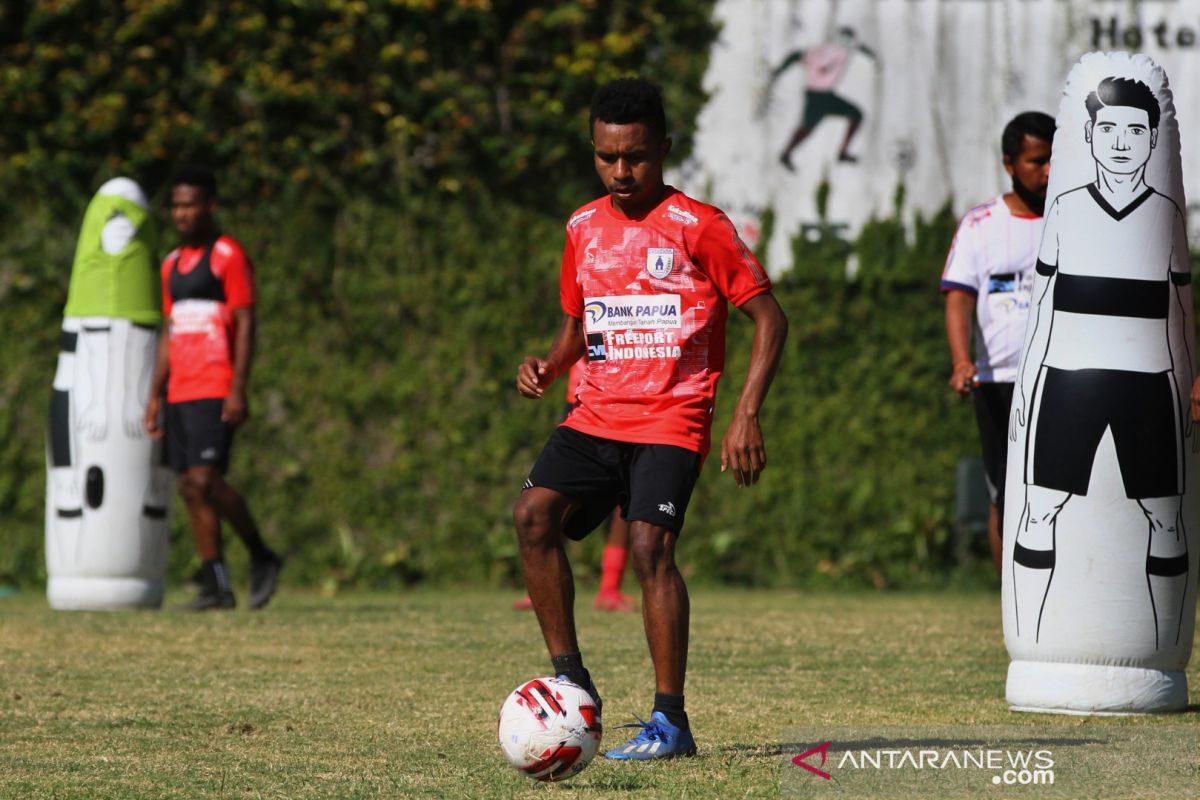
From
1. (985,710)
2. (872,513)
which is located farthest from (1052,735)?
(872,513)

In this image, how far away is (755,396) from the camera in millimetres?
4953

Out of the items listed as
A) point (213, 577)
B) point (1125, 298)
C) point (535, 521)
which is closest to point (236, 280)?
point (213, 577)

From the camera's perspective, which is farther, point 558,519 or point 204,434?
point 204,434

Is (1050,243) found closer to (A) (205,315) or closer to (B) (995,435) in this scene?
(B) (995,435)

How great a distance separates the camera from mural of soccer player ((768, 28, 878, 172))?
12203 mm

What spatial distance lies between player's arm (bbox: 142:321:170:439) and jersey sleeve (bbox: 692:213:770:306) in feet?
17.8

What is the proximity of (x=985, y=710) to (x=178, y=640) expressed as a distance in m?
3.77

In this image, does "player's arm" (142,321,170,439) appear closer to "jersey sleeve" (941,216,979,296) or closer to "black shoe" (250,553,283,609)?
"black shoe" (250,553,283,609)

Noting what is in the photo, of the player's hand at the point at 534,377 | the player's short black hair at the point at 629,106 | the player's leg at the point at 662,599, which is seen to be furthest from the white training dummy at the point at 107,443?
the player's leg at the point at 662,599

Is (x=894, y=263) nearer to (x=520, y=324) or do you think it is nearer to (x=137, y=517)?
(x=520, y=324)

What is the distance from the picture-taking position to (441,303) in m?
A: 12.3

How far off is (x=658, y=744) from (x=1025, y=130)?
145 inches

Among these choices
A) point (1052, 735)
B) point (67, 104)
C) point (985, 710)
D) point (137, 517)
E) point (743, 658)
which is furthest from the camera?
point (67, 104)

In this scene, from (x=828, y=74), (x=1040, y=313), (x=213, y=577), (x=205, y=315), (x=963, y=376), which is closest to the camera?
(x=1040, y=313)
